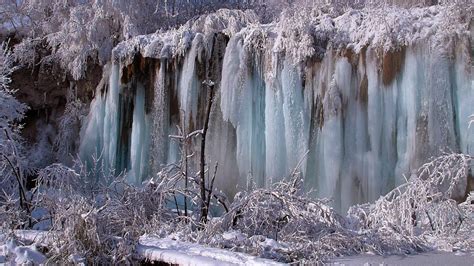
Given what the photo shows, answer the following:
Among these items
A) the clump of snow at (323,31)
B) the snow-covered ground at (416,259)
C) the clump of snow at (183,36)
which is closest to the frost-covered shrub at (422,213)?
the snow-covered ground at (416,259)

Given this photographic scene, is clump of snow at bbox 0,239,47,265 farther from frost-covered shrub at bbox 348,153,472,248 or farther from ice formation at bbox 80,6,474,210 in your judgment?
ice formation at bbox 80,6,474,210

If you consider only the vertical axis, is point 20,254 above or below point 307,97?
below

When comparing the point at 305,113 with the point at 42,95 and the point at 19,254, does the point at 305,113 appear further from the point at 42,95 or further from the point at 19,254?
the point at 42,95

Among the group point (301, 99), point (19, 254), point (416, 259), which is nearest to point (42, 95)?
point (301, 99)

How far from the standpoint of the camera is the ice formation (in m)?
9.67

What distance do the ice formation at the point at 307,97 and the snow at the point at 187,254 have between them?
3.96m

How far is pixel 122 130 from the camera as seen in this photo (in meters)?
13.5

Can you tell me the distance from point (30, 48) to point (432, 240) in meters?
12.5

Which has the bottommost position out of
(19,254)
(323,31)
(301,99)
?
(19,254)

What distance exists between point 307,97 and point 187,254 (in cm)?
582

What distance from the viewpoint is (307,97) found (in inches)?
431

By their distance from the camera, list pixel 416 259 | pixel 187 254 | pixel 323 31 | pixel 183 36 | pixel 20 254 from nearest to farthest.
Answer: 1. pixel 187 254
2. pixel 20 254
3. pixel 416 259
4. pixel 323 31
5. pixel 183 36

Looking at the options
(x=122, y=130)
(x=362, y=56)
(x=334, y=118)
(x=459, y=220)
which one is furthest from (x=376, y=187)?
(x=122, y=130)

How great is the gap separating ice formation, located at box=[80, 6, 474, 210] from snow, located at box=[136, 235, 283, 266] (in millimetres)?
3959
